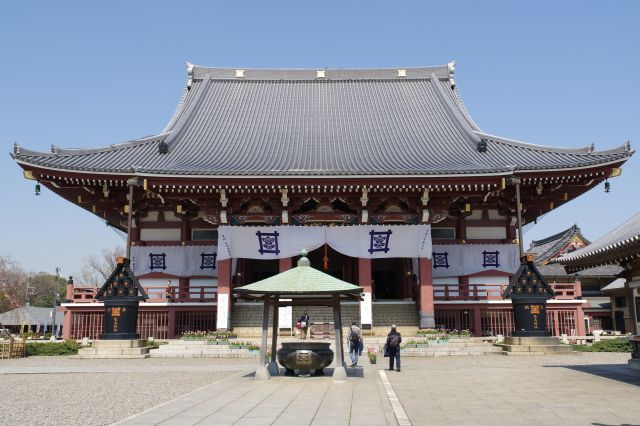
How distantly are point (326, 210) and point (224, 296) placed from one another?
5.89m

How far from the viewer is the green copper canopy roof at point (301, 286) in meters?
12.6

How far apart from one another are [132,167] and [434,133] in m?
15.5

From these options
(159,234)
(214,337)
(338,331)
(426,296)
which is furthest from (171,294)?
(338,331)

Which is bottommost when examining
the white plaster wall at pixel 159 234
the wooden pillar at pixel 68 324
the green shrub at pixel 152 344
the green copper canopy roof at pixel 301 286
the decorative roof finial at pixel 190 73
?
the green shrub at pixel 152 344

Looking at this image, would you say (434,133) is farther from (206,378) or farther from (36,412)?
(36,412)

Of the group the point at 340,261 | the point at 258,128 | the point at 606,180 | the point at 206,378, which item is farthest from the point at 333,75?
the point at 206,378

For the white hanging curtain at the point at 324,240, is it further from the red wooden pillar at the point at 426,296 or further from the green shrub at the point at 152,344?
the green shrub at the point at 152,344

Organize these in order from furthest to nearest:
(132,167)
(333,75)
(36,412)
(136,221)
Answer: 1. (333,75)
2. (136,221)
3. (132,167)
4. (36,412)

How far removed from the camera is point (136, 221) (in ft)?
86.9

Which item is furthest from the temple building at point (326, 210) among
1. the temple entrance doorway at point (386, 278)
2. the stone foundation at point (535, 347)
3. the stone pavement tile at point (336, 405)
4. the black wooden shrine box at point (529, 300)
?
the stone pavement tile at point (336, 405)

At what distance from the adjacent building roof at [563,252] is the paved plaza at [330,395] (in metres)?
29.5

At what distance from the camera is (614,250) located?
13.4m

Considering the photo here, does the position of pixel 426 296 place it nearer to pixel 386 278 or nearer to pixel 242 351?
pixel 386 278

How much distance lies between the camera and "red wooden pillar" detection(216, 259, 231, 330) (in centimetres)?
2356
